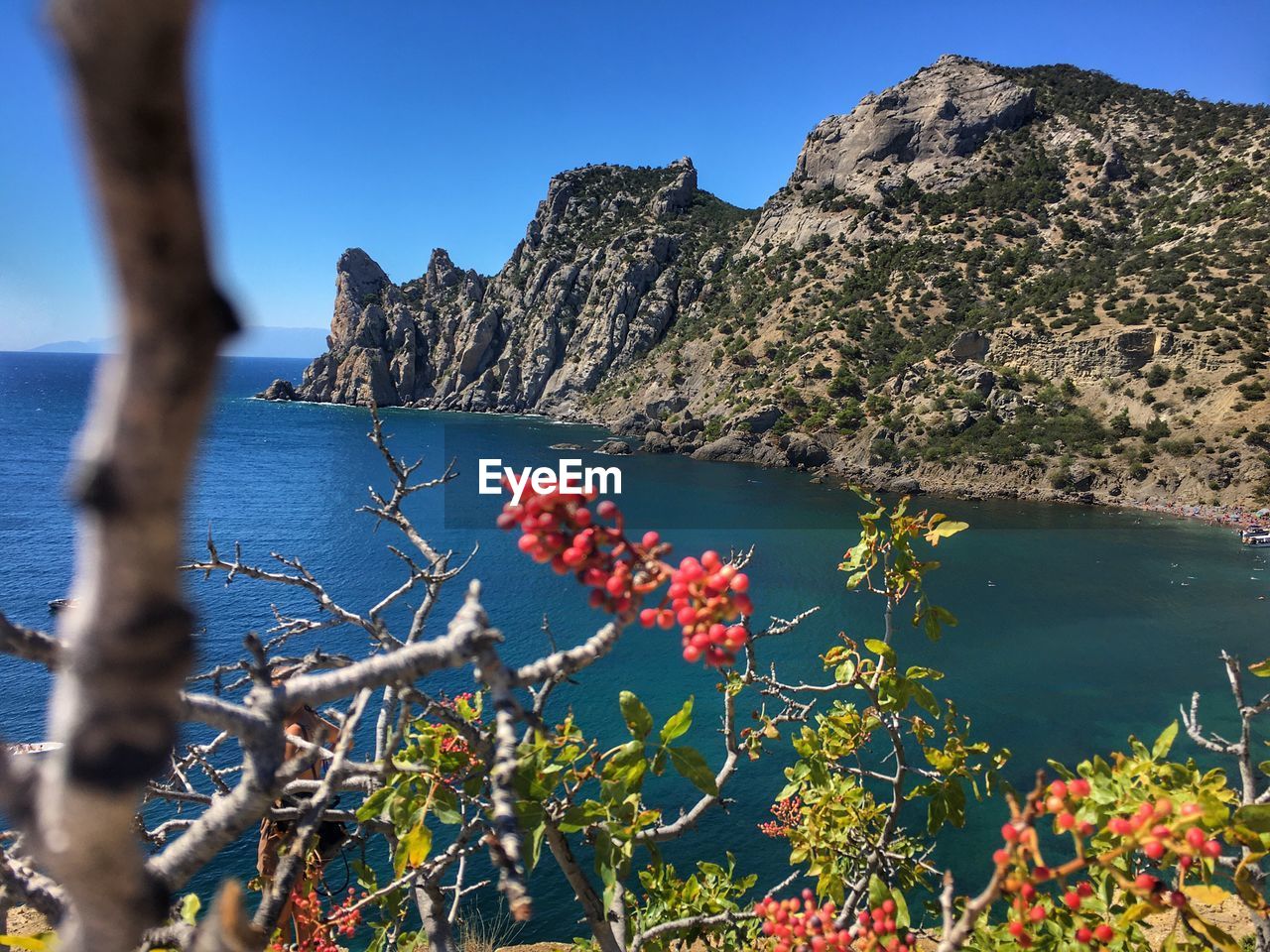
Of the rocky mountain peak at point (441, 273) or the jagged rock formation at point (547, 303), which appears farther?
the rocky mountain peak at point (441, 273)

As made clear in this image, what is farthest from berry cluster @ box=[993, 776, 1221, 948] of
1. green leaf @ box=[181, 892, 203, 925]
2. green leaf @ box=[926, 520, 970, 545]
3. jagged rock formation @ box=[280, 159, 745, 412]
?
jagged rock formation @ box=[280, 159, 745, 412]

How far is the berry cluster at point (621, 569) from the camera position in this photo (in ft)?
7.07

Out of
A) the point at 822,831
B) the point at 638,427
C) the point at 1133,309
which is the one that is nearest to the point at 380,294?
the point at 638,427

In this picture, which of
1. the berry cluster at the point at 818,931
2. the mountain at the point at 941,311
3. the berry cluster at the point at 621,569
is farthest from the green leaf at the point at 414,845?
the mountain at the point at 941,311

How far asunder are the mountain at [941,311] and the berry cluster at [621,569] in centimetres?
4888

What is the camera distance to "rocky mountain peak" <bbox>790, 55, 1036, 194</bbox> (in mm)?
86500

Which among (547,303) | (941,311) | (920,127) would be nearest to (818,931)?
(941,311)

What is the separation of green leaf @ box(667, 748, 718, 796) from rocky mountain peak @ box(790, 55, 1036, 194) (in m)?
97.3

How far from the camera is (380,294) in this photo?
134 meters

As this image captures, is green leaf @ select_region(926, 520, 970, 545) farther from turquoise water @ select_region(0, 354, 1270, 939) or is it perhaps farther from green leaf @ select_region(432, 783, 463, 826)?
turquoise water @ select_region(0, 354, 1270, 939)

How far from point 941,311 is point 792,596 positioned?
50818 mm

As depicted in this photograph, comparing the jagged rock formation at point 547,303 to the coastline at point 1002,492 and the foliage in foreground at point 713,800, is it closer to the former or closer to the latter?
the coastline at point 1002,492

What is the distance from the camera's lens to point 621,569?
2150mm

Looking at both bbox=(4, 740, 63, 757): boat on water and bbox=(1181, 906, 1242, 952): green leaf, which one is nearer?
bbox=(4, 740, 63, 757): boat on water
